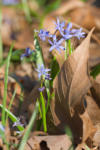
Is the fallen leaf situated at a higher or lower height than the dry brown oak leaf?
lower

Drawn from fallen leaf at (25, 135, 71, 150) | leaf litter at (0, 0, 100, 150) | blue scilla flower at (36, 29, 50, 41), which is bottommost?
fallen leaf at (25, 135, 71, 150)

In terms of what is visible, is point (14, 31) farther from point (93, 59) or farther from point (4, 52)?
point (93, 59)

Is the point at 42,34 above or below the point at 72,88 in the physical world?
above

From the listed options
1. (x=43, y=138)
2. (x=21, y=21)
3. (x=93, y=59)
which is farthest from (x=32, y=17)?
(x=43, y=138)

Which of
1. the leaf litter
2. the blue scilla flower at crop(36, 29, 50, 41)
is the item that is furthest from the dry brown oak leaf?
the blue scilla flower at crop(36, 29, 50, 41)

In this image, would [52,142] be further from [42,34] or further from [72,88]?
[42,34]

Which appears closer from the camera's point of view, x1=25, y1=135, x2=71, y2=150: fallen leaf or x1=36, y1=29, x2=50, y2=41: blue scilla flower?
x1=25, y1=135, x2=71, y2=150: fallen leaf

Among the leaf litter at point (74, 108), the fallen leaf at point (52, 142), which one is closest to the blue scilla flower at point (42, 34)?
the leaf litter at point (74, 108)

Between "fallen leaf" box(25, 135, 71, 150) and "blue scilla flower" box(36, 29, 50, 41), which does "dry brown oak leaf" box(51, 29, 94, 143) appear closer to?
"fallen leaf" box(25, 135, 71, 150)

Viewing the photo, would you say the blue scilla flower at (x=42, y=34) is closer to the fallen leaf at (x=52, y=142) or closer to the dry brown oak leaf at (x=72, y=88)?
the dry brown oak leaf at (x=72, y=88)

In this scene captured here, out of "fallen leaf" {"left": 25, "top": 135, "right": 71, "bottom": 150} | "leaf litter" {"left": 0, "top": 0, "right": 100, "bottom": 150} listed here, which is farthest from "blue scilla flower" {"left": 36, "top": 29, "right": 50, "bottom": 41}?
"fallen leaf" {"left": 25, "top": 135, "right": 71, "bottom": 150}

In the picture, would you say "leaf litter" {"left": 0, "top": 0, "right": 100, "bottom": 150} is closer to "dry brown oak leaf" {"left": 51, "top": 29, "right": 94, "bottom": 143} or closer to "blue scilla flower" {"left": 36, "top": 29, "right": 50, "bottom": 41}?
"dry brown oak leaf" {"left": 51, "top": 29, "right": 94, "bottom": 143}

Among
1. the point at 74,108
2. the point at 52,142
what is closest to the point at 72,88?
the point at 74,108
